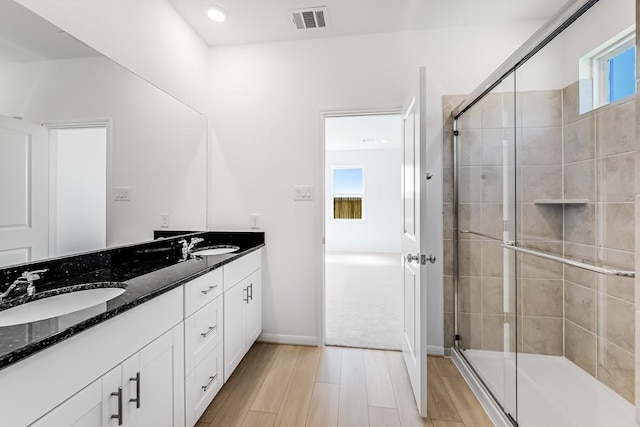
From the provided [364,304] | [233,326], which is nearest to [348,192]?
[364,304]

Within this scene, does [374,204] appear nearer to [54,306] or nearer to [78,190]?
[78,190]

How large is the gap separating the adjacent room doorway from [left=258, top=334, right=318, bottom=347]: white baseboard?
1.13 metres

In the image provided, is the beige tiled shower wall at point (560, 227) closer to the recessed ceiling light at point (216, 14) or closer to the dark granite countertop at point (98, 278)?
the dark granite countertop at point (98, 278)

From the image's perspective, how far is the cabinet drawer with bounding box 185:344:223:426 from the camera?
140cm

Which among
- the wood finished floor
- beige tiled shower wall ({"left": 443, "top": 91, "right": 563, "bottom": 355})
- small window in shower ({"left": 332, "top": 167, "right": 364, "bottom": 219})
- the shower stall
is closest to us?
the shower stall

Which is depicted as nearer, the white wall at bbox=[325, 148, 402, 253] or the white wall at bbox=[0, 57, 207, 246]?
the white wall at bbox=[0, 57, 207, 246]

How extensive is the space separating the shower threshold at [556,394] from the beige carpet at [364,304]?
797 millimetres

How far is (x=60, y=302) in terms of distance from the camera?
1.15 metres

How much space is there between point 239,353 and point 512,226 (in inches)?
79.2

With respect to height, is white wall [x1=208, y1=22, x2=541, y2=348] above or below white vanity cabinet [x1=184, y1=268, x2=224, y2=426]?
above

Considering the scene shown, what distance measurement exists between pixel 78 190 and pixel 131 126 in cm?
54

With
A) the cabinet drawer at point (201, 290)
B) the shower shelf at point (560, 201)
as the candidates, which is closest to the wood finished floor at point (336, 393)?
the cabinet drawer at point (201, 290)

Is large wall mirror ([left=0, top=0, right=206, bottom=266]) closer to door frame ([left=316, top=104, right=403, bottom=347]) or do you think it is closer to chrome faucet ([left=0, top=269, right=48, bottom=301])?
chrome faucet ([left=0, top=269, right=48, bottom=301])

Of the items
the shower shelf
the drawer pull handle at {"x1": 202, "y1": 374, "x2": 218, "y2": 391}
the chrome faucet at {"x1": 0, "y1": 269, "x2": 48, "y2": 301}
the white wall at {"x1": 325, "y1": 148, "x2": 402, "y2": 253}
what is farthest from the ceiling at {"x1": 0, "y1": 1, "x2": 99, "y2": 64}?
the white wall at {"x1": 325, "y1": 148, "x2": 402, "y2": 253}
